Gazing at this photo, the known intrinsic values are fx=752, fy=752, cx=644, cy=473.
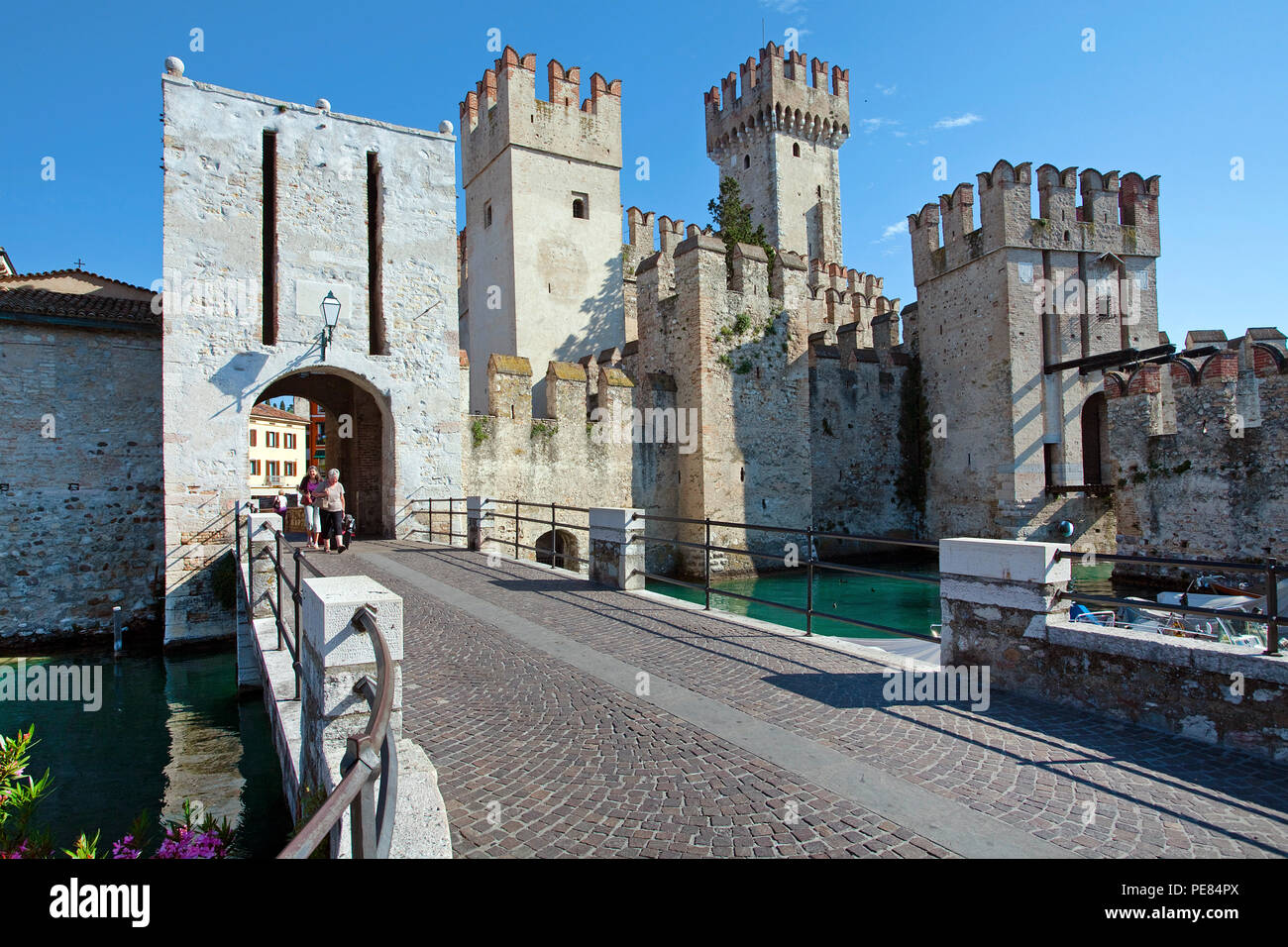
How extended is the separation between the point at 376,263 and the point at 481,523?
21.8 ft

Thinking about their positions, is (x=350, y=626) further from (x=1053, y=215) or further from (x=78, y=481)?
(x=1053, y=215)

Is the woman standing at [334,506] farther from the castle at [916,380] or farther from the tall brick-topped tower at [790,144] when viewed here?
the tall brick-topped tower at [790,144]

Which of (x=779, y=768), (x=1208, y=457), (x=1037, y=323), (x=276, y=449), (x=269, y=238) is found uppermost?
(x=269, y=238)

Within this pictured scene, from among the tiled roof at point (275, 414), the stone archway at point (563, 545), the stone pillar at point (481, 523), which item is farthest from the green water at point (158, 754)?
the tiled roof at point (275, 414)

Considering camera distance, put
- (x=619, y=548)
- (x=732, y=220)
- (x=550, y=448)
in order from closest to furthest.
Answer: (x=619, y=548), (x=550, y=448), (x=732, y=220)

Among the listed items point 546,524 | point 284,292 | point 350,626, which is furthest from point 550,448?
point 350,626

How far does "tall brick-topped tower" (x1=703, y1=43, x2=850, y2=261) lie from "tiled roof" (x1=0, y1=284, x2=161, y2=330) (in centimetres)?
2953

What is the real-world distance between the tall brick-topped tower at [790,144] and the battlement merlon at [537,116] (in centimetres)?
1445

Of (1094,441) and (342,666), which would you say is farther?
Answer: (1094,441)

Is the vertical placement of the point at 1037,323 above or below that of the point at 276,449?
above

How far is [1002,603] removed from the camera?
5285 millimetres

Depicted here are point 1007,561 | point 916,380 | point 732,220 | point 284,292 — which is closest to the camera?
point 1007,561

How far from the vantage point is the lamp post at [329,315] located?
569 inches
